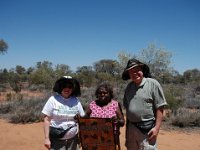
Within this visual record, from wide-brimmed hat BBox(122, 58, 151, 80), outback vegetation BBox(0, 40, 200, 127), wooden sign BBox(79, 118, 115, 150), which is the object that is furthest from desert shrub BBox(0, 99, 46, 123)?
wide-brimmed hat BBox(122, 58, 151, 80)

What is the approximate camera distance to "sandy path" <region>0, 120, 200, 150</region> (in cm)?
885

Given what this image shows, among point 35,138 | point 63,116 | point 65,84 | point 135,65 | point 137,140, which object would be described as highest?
point 135,65

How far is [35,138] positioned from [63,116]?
5.42 m

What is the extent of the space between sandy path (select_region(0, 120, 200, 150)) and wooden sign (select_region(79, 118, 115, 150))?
4.04 m

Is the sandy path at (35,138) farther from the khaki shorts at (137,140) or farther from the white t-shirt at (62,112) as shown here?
the white t-shirt at (62,112)

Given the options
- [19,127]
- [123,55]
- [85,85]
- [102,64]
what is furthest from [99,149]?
[102,64]

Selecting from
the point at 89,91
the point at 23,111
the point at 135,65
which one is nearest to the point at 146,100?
the point at 135,65

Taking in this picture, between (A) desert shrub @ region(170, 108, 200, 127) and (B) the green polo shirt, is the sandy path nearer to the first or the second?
(A) desert shrub @ region(170, 108, 200, 127)

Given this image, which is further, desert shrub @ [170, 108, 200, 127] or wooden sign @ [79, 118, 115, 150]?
desert shrub @ [170, 108, 200, 127]

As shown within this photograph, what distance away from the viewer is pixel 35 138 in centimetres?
964

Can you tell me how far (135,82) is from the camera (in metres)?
4.54

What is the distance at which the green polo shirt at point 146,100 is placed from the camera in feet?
14.5

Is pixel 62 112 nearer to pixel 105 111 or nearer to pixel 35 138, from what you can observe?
pixel 105 111

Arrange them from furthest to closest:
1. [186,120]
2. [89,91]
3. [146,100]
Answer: [89,91], [186,120], [146,100]
